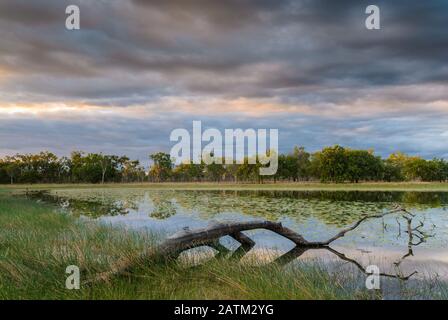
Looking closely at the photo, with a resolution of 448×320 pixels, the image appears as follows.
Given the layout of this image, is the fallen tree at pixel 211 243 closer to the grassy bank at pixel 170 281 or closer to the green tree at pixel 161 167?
the grassy bank at pixel 170 281

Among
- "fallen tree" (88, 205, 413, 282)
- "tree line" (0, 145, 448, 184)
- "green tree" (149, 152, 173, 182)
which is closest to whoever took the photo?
"fallen tree" (88, 205, 413, 282)

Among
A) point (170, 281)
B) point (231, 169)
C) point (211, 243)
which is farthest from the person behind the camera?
point (231, 169)

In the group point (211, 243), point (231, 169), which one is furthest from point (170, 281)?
point (231, 169)

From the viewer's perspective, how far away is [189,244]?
26.2 feet

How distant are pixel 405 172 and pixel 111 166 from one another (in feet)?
218

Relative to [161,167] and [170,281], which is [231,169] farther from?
[170,281]

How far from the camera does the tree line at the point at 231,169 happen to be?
7894 centimetres

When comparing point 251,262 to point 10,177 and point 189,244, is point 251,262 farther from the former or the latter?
point 10,177

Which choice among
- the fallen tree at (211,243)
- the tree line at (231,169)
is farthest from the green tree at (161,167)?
the fallen tree at (211,243)

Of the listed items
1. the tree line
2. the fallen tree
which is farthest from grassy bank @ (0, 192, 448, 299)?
the tree line

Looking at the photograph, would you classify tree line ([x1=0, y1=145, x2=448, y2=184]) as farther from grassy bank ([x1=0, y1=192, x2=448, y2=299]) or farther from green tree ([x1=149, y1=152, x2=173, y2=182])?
grassy bank ([x1=0, y1=192, x2=448, y2=299])

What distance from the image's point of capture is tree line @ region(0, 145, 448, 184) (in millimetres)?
78938

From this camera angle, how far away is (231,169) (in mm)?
95250
